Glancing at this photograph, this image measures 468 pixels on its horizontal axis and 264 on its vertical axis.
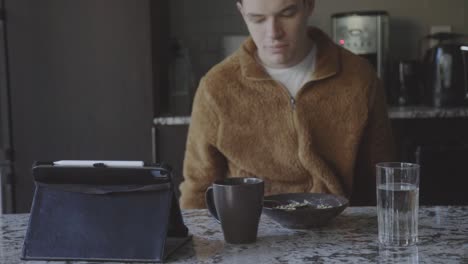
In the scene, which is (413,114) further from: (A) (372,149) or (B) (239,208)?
(B) (239,208)

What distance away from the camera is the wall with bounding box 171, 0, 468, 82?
3.18 meters

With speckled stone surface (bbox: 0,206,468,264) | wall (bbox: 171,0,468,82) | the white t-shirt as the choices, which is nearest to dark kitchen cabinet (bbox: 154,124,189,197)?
wall (bbox: 171,0,468,82)

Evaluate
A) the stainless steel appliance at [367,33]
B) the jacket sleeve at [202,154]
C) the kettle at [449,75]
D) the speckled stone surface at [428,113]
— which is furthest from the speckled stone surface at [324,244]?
the stainless steel appliance at [367,33]

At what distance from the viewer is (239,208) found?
1.04 meters

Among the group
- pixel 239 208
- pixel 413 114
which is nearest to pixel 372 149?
pixel 239 208

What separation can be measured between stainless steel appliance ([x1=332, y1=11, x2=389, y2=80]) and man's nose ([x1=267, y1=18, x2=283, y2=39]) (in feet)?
4.49

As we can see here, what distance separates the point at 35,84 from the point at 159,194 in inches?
77.3

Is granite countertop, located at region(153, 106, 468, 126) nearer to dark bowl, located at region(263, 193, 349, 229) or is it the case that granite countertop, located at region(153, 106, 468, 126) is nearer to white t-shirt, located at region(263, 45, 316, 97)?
white t-shirt, located at region(263, 45, 316, 97)

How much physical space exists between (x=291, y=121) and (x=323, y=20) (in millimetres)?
1598

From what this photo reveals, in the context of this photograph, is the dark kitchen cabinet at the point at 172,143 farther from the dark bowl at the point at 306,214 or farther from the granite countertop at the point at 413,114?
the dark bowl at the point at 306,214

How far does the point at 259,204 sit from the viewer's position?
1.05m

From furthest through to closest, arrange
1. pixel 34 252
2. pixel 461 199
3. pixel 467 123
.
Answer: pixel 467 123 < pixel 461 199 < pixel 34 252

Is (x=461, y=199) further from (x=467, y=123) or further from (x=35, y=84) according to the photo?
(x=35, y=84)

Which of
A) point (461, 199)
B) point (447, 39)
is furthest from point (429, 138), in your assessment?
point (447, 39)
